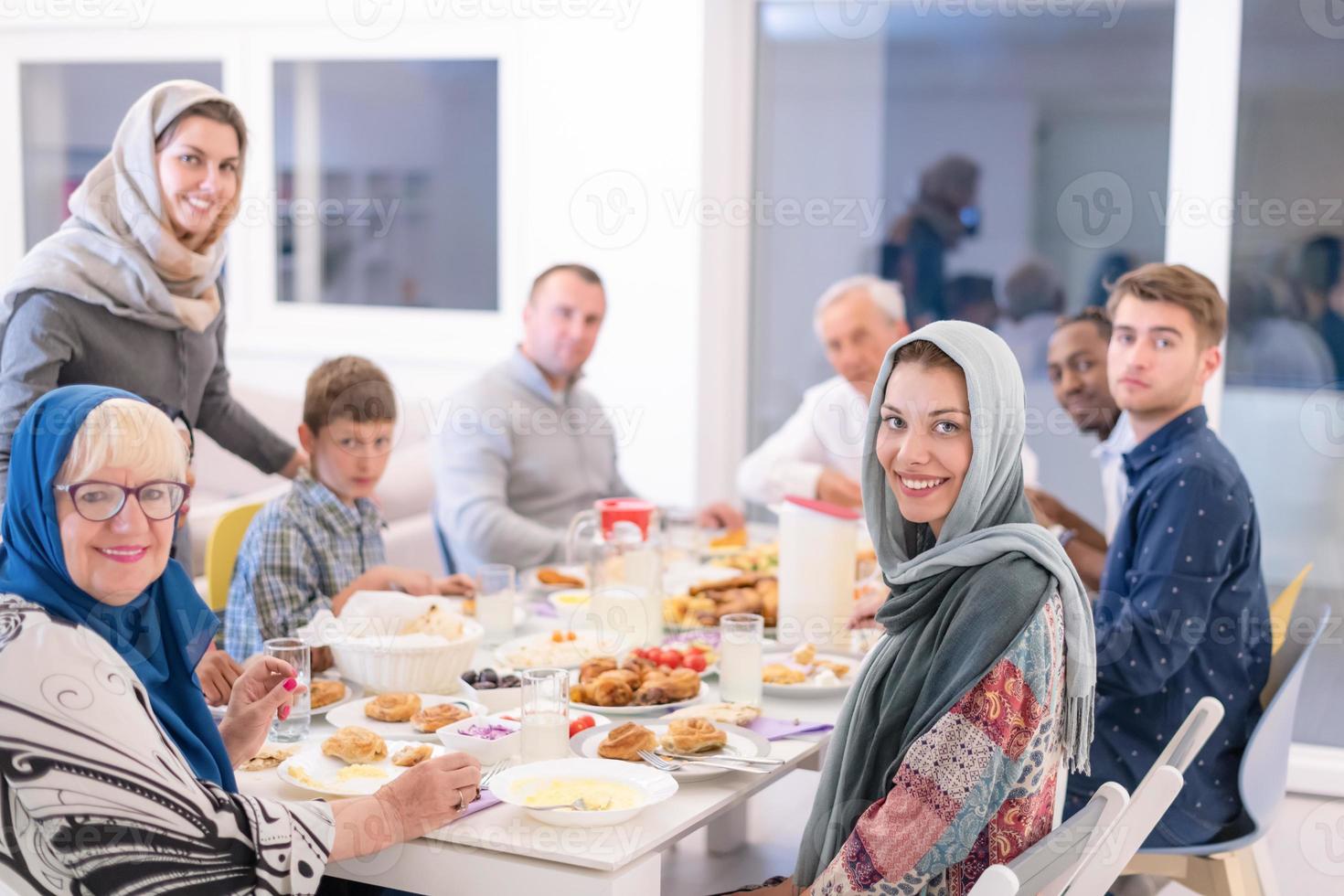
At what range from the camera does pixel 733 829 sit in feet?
10.3

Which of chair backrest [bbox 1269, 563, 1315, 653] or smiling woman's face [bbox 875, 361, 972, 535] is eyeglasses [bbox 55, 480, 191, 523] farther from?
chair backrest [bbox 1269, 563, 1315, 653]

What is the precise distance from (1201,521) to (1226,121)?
200 cm

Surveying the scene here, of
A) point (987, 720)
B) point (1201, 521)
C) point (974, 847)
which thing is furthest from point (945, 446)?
point (1201, 521)

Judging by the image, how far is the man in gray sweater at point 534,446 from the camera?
10.5ft

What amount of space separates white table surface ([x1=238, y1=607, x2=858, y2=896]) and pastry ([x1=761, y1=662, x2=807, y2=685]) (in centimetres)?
44

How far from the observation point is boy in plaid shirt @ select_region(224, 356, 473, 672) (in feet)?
7.36

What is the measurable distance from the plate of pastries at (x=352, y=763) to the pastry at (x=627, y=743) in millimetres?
214

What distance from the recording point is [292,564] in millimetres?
2270

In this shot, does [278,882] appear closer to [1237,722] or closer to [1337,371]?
[1237,722]

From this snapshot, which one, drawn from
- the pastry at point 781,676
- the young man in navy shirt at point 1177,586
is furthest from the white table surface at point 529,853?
the young man in navy shirt at point 1177,586

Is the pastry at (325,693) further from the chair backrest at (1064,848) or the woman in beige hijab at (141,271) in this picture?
the chair backrest at (1064,848)

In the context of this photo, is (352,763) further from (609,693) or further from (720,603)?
(720,603)

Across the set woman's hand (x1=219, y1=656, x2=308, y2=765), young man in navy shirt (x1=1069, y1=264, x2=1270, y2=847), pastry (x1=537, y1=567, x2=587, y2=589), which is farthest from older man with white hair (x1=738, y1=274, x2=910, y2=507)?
woman's hand (x1=219, y1=656, x2=308, y2=765)

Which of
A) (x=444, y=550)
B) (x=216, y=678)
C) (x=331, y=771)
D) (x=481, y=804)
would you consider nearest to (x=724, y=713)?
(x=481, y=804)
